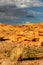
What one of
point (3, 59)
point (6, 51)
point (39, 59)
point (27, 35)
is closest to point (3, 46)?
point (6, 51)

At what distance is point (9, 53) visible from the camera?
49.3 feet

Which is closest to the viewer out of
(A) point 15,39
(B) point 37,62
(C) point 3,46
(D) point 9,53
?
(B) point 37,62

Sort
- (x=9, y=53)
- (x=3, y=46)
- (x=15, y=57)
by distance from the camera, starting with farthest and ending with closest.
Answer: (x=3, y=46), (x=9, y=53), (x=15, y=57)

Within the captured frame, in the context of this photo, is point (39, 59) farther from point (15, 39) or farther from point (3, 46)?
point (15, 39)

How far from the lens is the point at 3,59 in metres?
14.4

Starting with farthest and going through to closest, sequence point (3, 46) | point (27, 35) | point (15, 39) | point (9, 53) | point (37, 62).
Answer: point (27, 35) → point (15, 39) → point (3, 46) → point (9, 53) → point (37, 62)

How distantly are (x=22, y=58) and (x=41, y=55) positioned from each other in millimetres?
1059

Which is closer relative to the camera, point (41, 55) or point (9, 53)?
point (41, 55)

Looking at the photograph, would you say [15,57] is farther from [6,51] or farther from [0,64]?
[6,51]

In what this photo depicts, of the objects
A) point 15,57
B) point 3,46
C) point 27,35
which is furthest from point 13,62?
point 27,35

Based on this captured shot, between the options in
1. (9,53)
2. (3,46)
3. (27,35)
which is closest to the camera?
(9,53)

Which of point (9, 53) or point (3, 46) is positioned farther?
point (3, 46)

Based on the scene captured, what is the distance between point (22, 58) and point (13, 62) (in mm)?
576

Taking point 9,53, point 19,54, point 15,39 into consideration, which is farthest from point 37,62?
point 15,39
